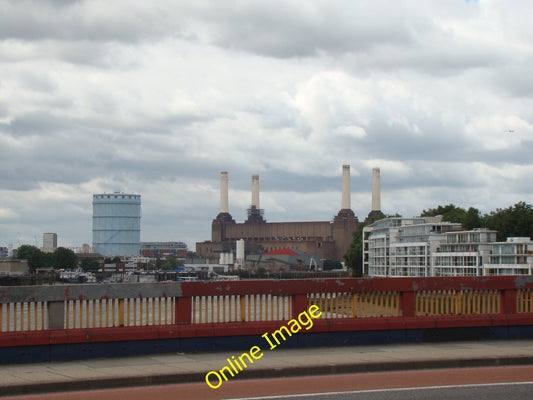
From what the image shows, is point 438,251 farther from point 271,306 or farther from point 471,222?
point 271,306

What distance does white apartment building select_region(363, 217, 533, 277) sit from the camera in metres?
111

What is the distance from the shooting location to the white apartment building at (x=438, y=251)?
365 ft

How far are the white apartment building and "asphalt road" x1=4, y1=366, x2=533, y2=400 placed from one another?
9400 cm

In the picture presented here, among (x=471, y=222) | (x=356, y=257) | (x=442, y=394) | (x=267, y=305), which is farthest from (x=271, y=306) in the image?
(x=356, y=257)

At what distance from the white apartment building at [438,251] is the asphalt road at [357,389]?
93999 millimetres

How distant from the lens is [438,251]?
434ft

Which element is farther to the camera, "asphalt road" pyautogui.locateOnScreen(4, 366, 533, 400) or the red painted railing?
the red painted railing

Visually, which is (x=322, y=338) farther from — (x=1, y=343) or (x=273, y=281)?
(x=1, y=343)

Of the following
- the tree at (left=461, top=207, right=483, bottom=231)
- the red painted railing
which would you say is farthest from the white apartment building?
the red painted railing

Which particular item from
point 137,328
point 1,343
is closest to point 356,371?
point 137,328

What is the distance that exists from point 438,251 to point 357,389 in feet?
395

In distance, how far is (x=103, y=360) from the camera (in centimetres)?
1803

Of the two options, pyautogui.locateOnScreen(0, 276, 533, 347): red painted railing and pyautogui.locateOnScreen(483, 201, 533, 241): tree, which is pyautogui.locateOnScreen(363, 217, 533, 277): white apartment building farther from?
pyautogui.locateOnScreen(0, 276, 533, 347): red painted railing

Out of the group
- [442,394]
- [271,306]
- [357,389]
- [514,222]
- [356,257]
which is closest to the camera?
[442,394]
